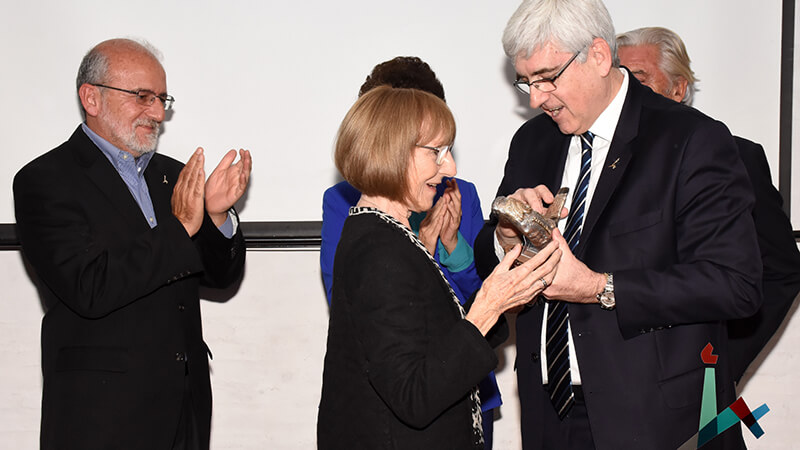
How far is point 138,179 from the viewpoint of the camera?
2.59 m

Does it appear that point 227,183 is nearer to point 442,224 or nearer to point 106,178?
point 106,178

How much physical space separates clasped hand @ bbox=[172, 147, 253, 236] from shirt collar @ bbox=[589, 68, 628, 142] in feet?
3.95

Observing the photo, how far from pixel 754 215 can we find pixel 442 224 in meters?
1.03

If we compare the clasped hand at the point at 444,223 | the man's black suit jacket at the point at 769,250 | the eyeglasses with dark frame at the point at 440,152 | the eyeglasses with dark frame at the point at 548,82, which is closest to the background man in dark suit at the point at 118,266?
the clasped hand at the point at 444,223

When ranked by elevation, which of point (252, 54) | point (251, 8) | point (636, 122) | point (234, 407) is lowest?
point (234, 407)

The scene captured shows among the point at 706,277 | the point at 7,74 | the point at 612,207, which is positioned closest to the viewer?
the point at 706,277

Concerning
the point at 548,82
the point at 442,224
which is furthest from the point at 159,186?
the point at 548,82

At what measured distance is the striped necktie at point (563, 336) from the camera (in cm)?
192

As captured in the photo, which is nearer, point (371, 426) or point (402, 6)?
point (371, 426)

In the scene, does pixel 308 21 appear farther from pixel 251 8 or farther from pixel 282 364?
pixel 282 364

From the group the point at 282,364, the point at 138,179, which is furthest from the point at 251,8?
the point at 282,364

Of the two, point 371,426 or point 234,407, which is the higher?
point 371,426

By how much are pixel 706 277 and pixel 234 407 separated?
2.27 meters

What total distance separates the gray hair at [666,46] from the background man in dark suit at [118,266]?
5.00 ft
